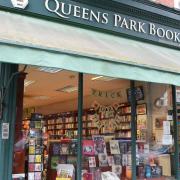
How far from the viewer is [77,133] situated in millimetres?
6410

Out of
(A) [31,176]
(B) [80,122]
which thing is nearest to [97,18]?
(B) [80,122]

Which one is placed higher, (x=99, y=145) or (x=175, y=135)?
(x=175, y=135)

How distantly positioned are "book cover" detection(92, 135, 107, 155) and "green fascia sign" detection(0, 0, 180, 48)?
78.3 inches

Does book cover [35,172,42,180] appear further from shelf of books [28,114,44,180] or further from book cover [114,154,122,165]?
book cover [114,154,122,165]

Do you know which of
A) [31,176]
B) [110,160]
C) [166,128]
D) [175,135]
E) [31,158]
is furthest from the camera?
[166,128]

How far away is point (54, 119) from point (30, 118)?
13.7ft

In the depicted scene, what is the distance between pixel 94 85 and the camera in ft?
22.8

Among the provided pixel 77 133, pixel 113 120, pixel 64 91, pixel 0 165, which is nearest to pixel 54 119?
pixel 64 91

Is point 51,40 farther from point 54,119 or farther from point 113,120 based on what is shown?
point 54,119

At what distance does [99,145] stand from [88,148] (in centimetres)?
41

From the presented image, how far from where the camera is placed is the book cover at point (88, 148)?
6.53 metres

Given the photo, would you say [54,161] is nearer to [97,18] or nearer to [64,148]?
[64,148]

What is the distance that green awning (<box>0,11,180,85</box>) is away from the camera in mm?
4406

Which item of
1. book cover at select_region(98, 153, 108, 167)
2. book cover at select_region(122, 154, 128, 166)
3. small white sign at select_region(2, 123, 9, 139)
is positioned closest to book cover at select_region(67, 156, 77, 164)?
book cover at select_region(98, 153, 108, 167)
